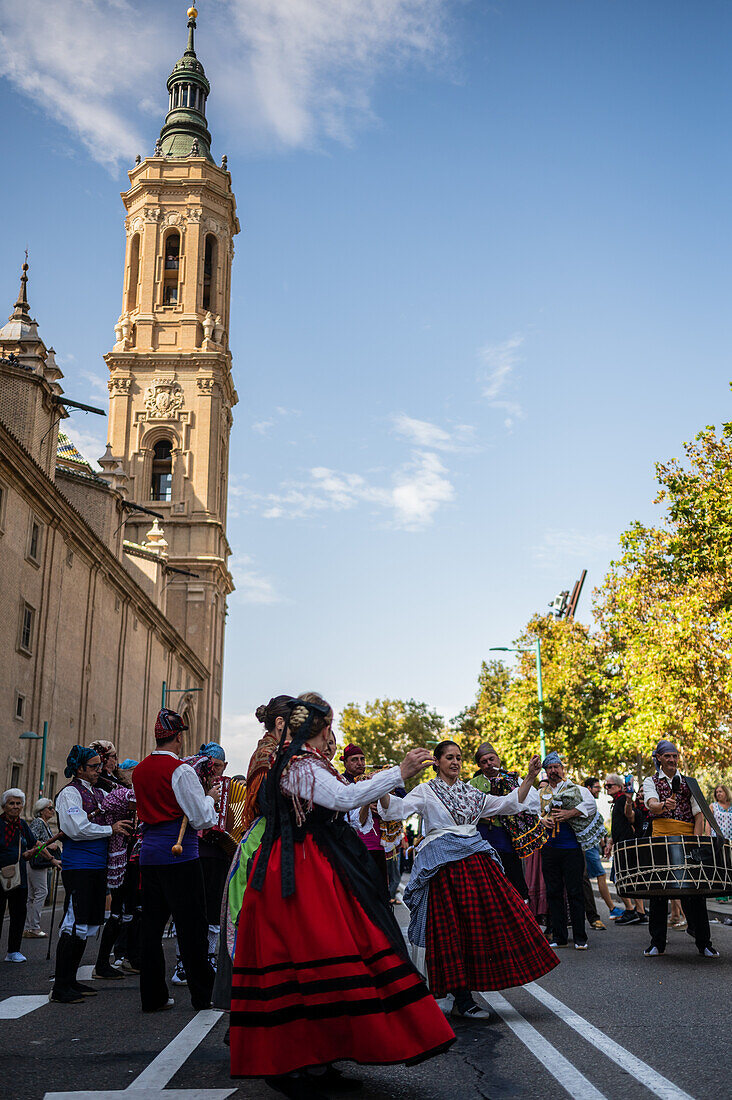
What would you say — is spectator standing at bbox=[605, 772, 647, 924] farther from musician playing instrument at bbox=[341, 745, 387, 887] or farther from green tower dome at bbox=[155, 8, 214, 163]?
green tower dome at bbox=[155, 8, 214, 163]

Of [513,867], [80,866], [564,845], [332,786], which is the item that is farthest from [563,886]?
[332,786]

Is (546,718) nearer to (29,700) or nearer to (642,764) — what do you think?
(642,764)

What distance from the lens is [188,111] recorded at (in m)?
77.1

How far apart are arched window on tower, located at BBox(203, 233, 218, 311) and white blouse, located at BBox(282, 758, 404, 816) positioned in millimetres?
65464

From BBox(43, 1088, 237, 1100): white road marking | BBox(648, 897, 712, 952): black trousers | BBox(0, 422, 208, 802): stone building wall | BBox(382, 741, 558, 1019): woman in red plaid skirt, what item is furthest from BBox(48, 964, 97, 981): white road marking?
BBox(0, 422, 208, 802): stone building wall

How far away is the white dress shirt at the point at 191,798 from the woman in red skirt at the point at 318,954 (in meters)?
2.21

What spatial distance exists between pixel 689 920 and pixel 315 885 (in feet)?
22.6

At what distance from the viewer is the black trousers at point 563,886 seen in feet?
39.3

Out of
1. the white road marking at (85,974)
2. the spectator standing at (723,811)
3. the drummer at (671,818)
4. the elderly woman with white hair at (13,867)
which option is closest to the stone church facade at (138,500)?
the elderly woman with white hair at (13,867)

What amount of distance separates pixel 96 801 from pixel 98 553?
27.9 metres

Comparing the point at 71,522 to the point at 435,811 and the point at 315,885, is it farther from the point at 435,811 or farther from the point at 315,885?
the point at 315,885

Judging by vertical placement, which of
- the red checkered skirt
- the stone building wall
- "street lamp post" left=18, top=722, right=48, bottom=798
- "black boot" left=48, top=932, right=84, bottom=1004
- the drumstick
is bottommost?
"black boot" left=48, top=932, right=84, bottom=1004

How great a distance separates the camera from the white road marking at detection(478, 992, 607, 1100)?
17.0 ft

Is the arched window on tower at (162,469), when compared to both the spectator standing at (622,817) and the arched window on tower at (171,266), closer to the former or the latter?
the arched window on tower at (171,266)
